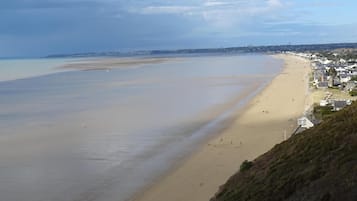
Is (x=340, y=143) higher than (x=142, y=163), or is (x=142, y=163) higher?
(x=340, y=143)

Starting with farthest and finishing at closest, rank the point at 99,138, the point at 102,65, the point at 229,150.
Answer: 1. the point at 102,65
2. the point at 99,138
3. the point at 229,150

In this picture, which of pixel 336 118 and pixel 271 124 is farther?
pixel 271 124

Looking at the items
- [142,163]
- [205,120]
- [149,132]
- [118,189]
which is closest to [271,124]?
[205,120]

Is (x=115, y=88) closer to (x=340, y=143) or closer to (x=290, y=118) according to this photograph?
(x=290, y=118)

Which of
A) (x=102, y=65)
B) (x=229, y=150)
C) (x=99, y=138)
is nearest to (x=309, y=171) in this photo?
(x=229, y=150)

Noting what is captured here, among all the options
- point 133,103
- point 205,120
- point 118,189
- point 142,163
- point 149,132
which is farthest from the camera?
point 133,103

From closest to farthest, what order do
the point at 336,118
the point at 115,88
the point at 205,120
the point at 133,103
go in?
the point at 336,118 < the point at 205,120 < the point at 133,103 < the point at 115,88

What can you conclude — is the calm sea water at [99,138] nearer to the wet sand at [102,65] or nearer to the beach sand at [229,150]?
the beach sand at [229,150]

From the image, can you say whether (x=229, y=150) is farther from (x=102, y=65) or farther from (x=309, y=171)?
(x=102, y=65)
